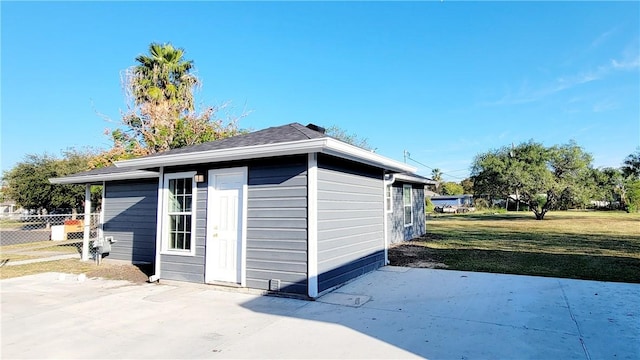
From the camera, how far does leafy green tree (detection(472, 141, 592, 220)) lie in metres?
22.7

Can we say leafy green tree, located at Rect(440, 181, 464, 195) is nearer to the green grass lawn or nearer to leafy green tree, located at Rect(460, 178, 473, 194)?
leafy green tree, located at Rect(460, 178, 473, 194)

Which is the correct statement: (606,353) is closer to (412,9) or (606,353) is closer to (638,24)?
(638,24)

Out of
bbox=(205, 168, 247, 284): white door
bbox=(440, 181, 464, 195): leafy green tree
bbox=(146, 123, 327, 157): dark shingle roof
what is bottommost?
bbox=(205, 168, 247, 284): white door

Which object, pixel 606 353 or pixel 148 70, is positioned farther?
pixel 148 70

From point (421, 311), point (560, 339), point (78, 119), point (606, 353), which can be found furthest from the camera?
point (78, 119)

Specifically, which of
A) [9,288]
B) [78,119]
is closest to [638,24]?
[9,288]

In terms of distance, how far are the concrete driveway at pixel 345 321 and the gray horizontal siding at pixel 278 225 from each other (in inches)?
15.3

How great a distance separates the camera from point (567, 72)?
516 inches

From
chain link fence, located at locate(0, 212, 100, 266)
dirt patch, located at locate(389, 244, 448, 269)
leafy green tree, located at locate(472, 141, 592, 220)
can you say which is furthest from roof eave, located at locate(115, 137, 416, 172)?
leafy green tree, located at locate(472, 141, 592, 220)

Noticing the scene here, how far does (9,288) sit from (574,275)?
1075cm

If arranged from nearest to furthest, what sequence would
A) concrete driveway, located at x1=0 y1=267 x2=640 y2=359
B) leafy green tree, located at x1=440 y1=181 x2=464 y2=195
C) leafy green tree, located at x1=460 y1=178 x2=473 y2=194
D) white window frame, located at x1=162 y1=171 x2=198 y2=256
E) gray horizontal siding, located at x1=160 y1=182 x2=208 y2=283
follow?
1. concrete driveway, located at x1=0 y1=267 x2=640 y2=359
2. gray horizontal siding, located at x1=160 y1=182 x2=208 y2=283
3. white window frame, located at x1=162 y1=171 x2=198 y2=256
4. leafy green tree, located at x1=440 y1=181 x2=464 y2=195
5. leafy green tree, located at x1=460 y1=178 x2=473 y2=194

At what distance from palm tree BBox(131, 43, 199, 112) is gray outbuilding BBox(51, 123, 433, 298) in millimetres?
11376

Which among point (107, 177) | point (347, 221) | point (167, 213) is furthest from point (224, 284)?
point (107, 177)

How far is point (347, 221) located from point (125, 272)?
5466mm
